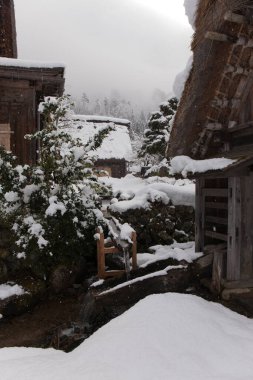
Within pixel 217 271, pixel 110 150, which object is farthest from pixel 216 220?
pixel 110 150

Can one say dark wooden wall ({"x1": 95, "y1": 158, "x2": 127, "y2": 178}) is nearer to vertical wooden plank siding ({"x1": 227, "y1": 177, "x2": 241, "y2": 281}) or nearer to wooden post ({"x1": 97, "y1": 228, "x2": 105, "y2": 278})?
wooden post ({"x1": 97, "y1": 228, "x2": 105, "y2": 278})

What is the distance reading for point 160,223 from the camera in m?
11.8

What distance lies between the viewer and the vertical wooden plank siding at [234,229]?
624 centimetres

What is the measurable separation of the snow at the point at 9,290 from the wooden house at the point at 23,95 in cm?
397

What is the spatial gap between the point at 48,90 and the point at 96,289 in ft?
20.6

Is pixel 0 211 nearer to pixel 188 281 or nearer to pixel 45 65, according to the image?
pixel 45 65

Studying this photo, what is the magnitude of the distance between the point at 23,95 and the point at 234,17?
6.83 meters

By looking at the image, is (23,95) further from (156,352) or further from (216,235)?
(156,352)

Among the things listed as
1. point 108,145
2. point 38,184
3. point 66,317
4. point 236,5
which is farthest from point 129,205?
point 108,145

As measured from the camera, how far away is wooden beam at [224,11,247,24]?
5380 millimetres

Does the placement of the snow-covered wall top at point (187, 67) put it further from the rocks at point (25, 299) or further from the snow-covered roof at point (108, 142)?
the snow-covered roof at point (108, 142)

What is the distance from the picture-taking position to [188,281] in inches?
283

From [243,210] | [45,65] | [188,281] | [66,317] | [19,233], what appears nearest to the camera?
Answer: [243,210]

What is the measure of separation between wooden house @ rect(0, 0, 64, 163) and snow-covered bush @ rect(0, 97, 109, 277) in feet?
2.63
